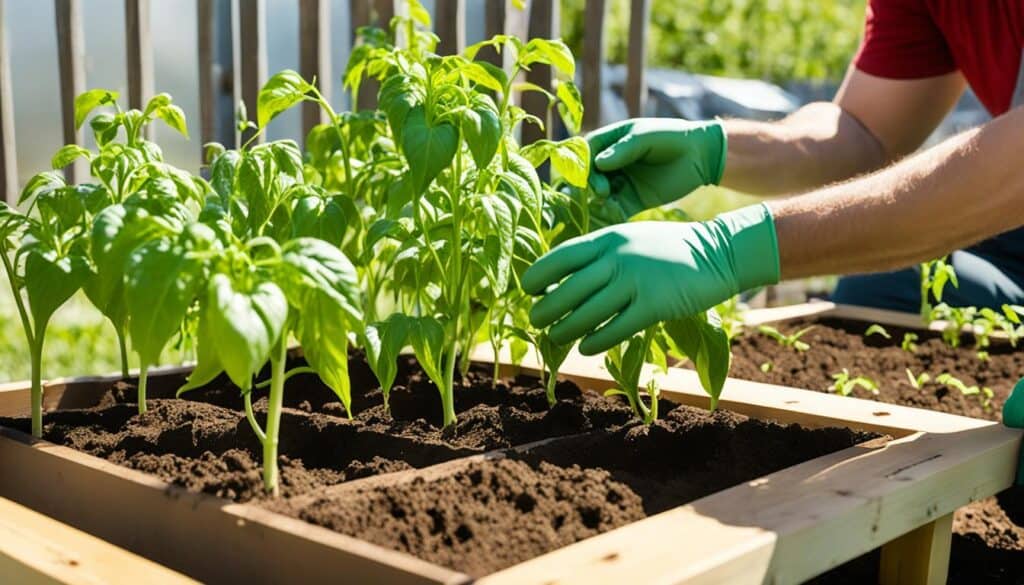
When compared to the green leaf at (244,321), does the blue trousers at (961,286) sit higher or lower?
lower

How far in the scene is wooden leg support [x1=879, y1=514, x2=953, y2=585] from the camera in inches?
51.6

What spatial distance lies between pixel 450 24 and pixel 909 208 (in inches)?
59.5

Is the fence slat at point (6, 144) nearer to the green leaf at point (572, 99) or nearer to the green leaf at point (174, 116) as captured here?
the green leaf at point (174, 116)

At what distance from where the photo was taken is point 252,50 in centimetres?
265

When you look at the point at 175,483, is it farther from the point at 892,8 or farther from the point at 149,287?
the point at 892,8

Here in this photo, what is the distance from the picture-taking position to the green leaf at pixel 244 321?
3.02 feet

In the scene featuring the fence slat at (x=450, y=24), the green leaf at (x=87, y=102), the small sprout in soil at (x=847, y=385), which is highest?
the fence slat at (x=450, y=24)

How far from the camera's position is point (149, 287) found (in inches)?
37.5

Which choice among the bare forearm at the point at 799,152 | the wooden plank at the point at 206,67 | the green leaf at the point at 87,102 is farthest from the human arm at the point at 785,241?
the wooden plank at the point at 206,67

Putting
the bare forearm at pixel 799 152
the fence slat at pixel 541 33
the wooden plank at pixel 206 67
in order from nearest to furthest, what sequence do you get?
1. the bare forearm at pixel 799 152
2. the wooden plank at pixel 206 67
3. the fence slat at pixel 541 33

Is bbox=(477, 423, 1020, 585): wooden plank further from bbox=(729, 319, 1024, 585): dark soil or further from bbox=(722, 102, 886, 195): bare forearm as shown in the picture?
bbox=(722, 102, 886, 195): bare forearm

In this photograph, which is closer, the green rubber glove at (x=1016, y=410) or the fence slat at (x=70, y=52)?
the green rubber glove at (x=1016, y=410)

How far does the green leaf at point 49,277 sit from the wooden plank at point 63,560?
266mm

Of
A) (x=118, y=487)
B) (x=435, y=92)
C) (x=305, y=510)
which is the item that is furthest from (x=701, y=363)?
(x=118, y=487)
